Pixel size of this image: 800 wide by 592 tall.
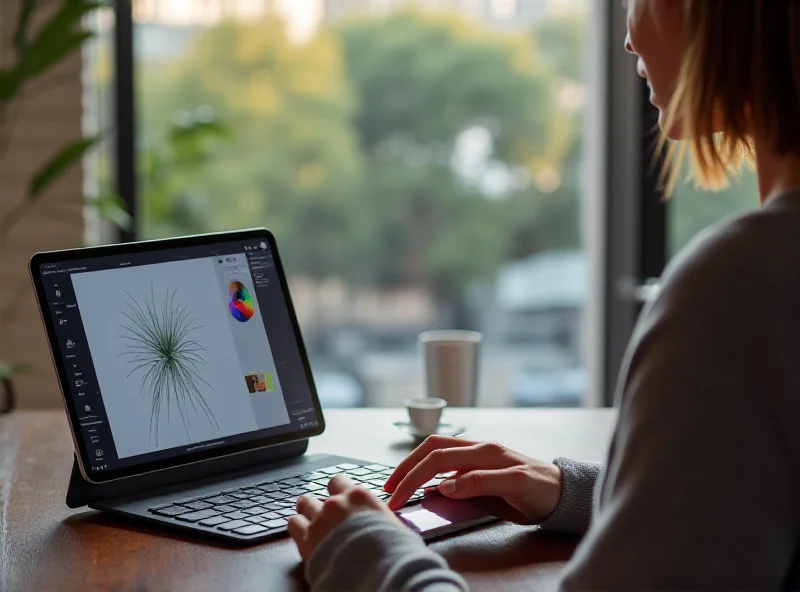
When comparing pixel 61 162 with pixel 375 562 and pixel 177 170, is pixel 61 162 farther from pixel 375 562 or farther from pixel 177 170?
pixel 375 562

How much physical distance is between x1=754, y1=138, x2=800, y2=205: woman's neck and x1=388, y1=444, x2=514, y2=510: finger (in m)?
0.36

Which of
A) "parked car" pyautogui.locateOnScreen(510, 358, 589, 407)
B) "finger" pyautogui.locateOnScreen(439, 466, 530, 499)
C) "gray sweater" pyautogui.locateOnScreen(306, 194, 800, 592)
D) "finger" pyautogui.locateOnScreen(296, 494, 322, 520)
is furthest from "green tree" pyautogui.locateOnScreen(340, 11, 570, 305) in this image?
"gray sweater" pyautogui.locateOnScreen(306, 194, 800, 592)

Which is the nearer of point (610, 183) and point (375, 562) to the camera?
point (375, 562)

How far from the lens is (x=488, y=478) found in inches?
36.7

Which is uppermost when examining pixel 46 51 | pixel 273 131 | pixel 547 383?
pixel 46 51

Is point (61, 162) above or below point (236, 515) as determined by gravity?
above

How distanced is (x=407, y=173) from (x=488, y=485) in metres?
3.25

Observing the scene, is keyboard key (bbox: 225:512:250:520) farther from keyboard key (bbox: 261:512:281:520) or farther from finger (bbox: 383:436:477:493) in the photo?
finger (bbox: 383:436:477:493)

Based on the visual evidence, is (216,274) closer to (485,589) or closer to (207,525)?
(207,525)

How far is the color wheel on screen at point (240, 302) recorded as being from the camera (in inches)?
44.2

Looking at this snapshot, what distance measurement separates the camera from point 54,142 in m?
2.77

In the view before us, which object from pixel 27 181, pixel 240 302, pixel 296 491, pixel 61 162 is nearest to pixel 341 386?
pixel 27 181

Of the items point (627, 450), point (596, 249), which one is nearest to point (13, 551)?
point (627, 450)

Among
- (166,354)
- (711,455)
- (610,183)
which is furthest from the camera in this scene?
(610,183)
